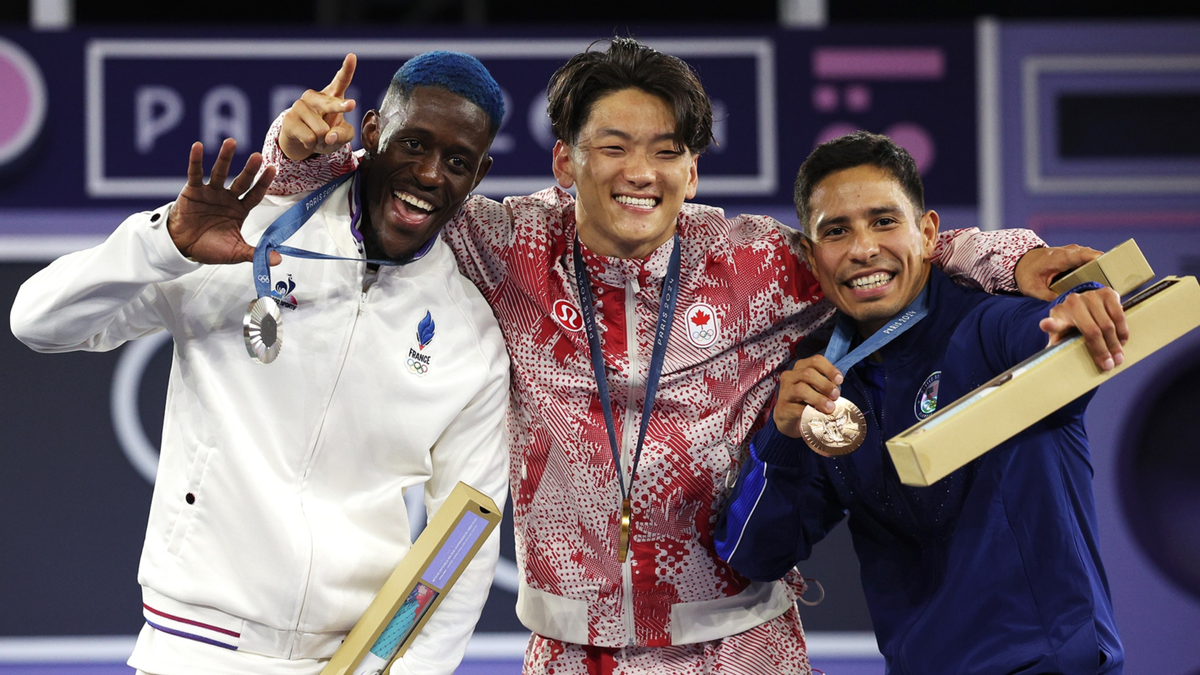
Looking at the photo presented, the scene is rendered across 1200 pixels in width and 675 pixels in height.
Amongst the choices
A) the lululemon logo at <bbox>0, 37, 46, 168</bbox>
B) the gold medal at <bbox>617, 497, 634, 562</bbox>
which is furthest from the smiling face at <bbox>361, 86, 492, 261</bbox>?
the lululemon logo at <bbox>0, 37, 46, 168</bbox>

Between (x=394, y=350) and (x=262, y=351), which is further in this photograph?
(x=394, y=350)

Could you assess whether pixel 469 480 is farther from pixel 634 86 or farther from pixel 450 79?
pixel 634 86

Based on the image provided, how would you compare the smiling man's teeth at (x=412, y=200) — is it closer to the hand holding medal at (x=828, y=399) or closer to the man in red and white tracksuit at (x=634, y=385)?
the man in red and white tracksuit at (x=634, y=385)

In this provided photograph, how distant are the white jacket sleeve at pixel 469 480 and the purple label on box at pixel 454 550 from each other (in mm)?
84

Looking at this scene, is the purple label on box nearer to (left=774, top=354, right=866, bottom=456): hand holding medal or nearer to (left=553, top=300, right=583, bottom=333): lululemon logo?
(left=553, top=300, right=583, bottom=333): lululemon logo

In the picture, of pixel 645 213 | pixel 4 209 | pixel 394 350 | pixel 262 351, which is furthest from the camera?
pixel 4 209

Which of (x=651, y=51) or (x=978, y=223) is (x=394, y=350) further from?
(x=978, y=223)

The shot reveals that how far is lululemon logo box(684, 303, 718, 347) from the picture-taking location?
7.16ft

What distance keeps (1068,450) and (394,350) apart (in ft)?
3.88

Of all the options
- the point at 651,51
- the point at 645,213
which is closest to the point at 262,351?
the point at 645,213

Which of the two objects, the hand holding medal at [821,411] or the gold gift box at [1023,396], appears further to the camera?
the hand holding medal at [821,411]

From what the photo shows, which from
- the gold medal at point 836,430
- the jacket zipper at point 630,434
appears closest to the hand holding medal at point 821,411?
the gold medal at point 836,430

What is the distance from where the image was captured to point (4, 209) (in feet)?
12.2

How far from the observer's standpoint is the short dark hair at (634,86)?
7.11ft
